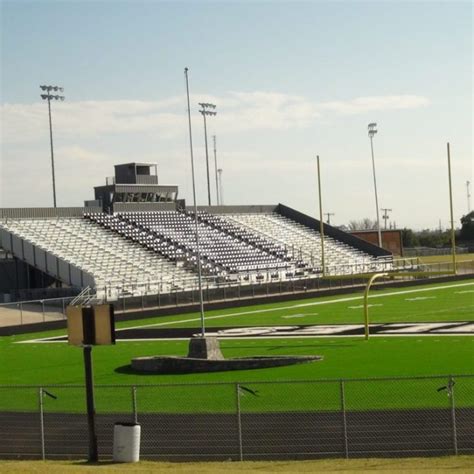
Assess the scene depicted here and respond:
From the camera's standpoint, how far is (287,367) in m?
23.7

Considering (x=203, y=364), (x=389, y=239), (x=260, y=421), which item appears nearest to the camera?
(x=260, y=421)

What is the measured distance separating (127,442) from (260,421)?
135 inches

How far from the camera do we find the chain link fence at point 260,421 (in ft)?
47.1

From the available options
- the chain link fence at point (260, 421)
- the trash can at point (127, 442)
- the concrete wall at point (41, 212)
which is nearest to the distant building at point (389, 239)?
the concrete wall at point (41, 212)

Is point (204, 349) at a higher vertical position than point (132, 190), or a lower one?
lower

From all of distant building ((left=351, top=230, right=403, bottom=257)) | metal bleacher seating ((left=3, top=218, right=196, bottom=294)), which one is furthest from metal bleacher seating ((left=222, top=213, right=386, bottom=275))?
metal bleacher seating ((left=3, top=218, right=196, bottom=294))

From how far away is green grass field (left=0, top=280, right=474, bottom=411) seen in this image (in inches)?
752

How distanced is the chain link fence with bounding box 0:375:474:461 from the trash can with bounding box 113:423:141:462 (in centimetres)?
70

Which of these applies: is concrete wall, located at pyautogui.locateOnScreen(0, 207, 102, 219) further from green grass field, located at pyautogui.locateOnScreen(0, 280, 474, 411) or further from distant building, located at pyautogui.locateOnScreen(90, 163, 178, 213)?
green grass field, located at pyautogui.locateOnScreen(0, 280, 474, 411)

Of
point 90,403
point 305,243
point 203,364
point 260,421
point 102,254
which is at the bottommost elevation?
point 260,421

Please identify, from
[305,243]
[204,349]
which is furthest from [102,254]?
[204,349]

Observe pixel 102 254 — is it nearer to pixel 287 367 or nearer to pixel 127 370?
pixel 127 370

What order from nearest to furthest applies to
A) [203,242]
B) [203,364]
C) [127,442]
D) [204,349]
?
[127,442]
[203,364]
[204,349]
[203,242]

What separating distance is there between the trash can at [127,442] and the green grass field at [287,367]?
247cm
